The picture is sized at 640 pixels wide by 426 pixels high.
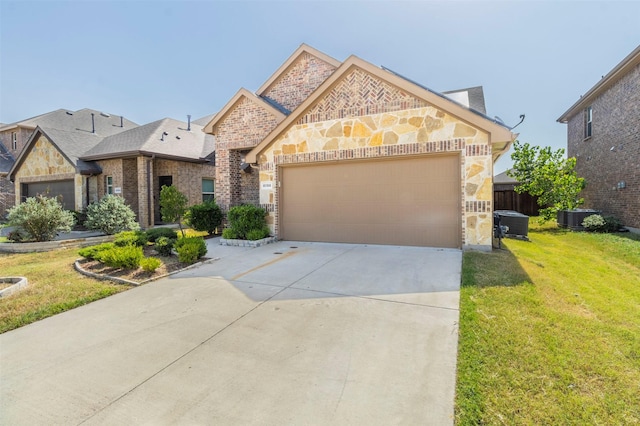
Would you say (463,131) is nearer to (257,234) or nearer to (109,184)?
(257,234)

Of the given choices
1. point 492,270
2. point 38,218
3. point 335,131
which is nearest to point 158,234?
point 38,218

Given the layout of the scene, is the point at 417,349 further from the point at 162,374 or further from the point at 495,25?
the point at 495,25

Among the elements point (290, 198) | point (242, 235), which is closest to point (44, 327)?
point (242, 235)

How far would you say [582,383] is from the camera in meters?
2.44

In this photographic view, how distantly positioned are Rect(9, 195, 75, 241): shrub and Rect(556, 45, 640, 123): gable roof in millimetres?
21185

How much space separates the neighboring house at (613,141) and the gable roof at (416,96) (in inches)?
293

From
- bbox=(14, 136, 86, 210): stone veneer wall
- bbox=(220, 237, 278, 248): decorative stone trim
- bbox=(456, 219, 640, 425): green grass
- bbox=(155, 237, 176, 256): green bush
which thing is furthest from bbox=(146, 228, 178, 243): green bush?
bbox=(14, 136, 86, 210): stone veneer wall

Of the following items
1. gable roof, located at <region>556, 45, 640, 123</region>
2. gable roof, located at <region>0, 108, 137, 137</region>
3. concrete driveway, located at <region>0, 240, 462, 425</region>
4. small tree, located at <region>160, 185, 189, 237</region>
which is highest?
gable roof, located at <region>0, 108, 137, 137</region>

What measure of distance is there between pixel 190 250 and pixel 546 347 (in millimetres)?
6593

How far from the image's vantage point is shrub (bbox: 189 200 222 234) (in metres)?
11.3

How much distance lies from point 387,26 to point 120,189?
46.4ft

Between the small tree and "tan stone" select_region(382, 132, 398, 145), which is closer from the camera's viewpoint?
"tan stone" select_region(382, 132, 398, 145)

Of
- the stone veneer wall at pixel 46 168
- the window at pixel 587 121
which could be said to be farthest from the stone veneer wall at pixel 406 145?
the window at pixel 587 121

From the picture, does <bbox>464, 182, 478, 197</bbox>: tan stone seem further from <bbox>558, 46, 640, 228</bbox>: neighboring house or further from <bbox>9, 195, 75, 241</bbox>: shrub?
<bbox>9, 195, 75, 241</bbox>: shrub
